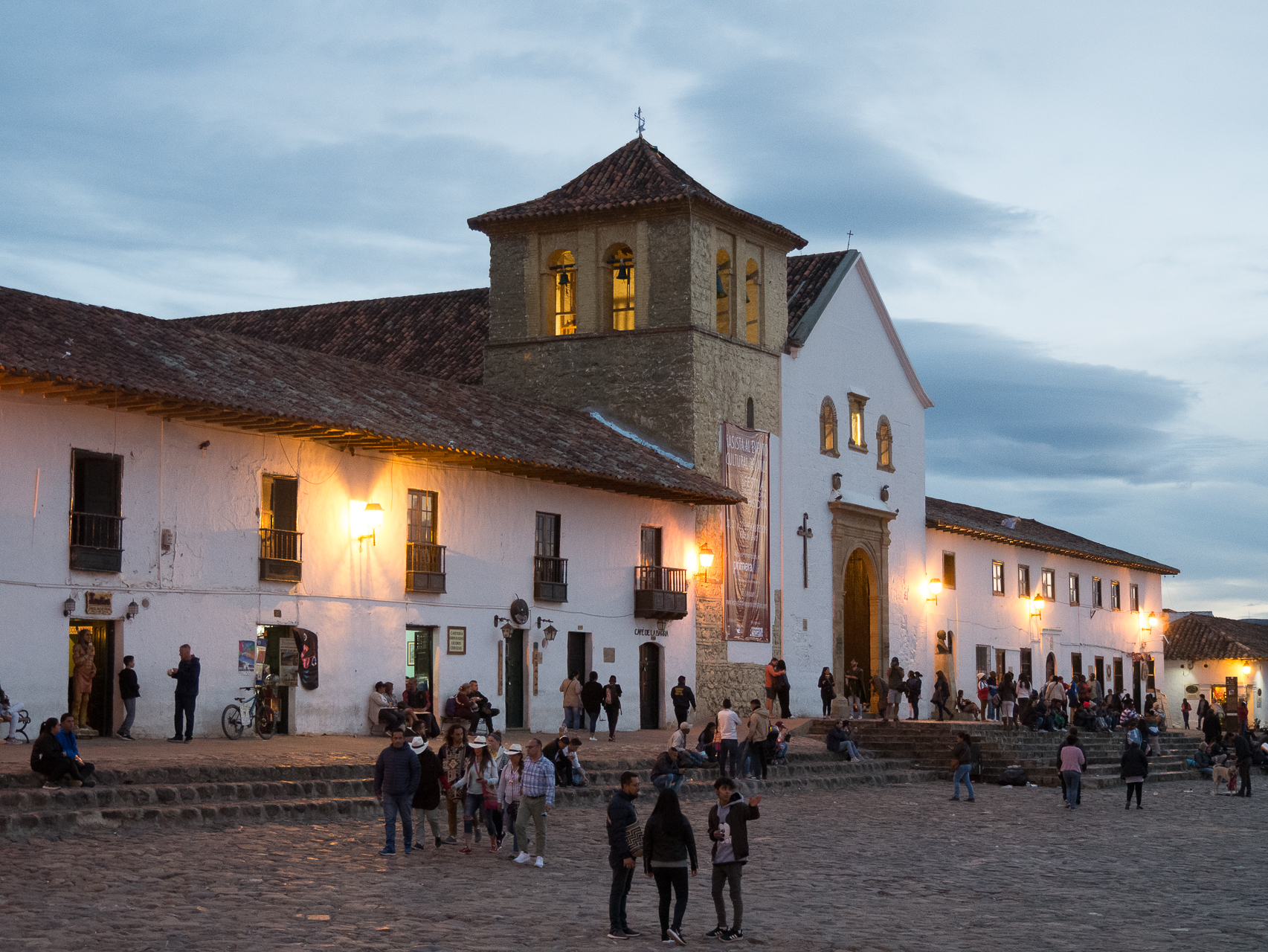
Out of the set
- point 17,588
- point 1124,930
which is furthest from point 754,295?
point 1124,930

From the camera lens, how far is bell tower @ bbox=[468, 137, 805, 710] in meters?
36.9

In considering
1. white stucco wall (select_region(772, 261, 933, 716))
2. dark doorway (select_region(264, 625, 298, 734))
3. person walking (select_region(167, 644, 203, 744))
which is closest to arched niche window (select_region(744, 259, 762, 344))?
white stucco wall (select_region(772, 261, 933, 716))

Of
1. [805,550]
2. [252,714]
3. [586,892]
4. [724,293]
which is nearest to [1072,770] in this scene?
[252,714]

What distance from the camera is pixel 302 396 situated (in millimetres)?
26375

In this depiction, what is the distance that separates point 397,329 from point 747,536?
11367 mm

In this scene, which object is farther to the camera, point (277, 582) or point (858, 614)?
point (858, 614)

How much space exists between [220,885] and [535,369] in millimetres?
25479

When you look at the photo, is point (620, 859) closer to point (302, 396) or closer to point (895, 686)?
point (302, 396)

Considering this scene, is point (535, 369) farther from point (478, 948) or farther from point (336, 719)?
point (478, 948)

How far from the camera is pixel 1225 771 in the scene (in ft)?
107

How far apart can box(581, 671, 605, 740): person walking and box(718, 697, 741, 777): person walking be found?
3645 millimetres

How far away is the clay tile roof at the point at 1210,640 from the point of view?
61.4 metres

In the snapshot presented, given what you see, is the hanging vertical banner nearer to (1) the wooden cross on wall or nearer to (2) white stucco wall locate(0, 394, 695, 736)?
(1) the wooden cross on wall

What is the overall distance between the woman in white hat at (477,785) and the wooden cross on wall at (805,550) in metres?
22.6
